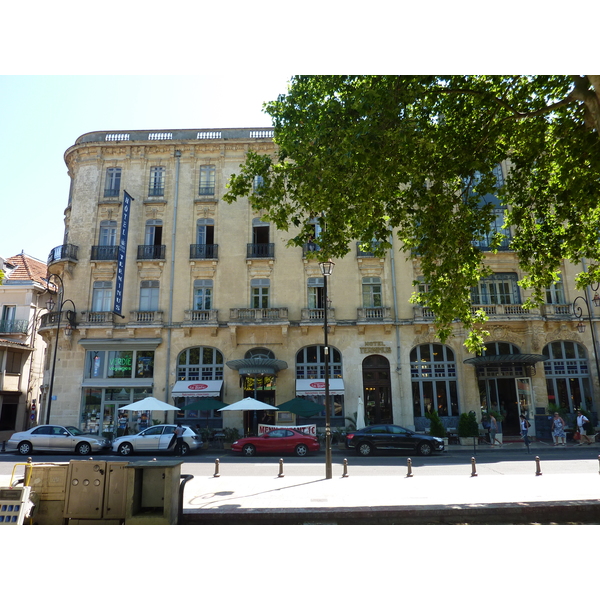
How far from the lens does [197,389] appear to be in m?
26.0

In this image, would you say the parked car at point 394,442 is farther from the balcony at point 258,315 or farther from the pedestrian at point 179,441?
the balcony at point 258,315

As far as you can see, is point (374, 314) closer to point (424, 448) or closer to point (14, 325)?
point (424, 448)

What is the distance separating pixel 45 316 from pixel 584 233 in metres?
29.3

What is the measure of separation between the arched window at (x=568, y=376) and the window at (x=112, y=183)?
29.5 meters

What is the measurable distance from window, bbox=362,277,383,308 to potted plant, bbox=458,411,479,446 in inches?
326

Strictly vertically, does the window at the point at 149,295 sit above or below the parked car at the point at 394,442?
above

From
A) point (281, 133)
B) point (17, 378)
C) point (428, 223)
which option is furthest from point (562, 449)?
point (17, 378)

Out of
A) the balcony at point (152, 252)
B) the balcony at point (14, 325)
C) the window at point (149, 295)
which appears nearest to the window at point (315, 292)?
the balcony at point (152, 252)

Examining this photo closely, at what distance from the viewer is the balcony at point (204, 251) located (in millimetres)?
28734

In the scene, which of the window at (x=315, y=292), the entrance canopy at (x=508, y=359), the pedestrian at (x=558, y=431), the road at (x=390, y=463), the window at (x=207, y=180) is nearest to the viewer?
the road at (x=390, y=463)

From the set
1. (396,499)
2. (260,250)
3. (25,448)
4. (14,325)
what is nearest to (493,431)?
(396,499)

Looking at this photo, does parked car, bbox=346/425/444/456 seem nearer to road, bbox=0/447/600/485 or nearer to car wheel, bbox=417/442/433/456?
car wheel, bbox=417/442/433/456

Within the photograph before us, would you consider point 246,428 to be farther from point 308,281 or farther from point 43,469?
point 43,469

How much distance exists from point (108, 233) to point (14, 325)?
11.9 meters
